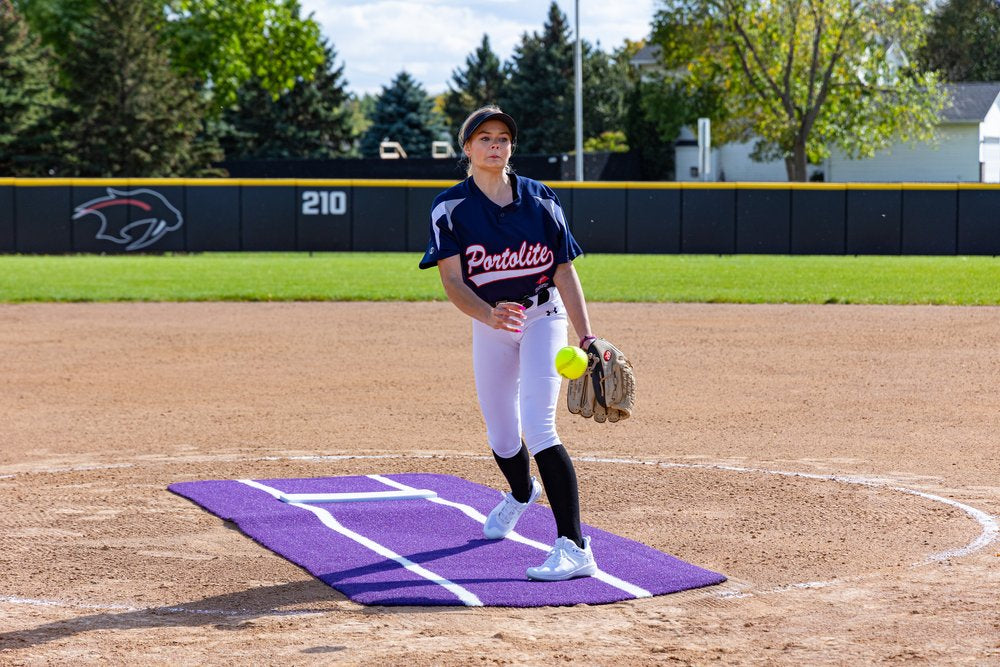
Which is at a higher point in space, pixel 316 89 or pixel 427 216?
pixel 316 89

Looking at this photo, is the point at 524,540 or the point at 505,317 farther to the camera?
the point at 524,540

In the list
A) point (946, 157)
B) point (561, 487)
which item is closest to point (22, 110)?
point (946, 157)

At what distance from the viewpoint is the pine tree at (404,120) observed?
55156mm

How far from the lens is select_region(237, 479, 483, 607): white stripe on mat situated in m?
4.55

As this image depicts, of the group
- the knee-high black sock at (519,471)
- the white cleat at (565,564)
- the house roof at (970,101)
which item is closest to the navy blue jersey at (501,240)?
the knee-high black sock at (519,471)

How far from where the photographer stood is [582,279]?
67.7ft

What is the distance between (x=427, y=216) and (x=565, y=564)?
21010 mm

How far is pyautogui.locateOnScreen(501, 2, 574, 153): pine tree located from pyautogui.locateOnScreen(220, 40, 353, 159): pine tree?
10748mm

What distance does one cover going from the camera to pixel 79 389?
10.1m

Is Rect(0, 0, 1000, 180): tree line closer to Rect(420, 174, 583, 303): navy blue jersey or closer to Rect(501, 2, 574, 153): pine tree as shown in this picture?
Rect(501, 2, 574, 153): pine tree

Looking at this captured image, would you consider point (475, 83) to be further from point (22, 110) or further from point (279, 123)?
point (22, 110)

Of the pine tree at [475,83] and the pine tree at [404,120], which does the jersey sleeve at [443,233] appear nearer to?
the pine tree at [404,120]

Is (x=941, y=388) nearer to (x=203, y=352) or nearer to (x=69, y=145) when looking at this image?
(x=203, y=352)

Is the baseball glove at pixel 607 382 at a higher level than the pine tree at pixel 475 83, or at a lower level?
lower
